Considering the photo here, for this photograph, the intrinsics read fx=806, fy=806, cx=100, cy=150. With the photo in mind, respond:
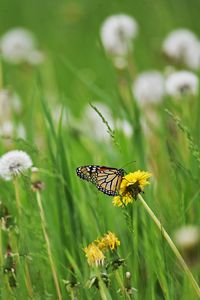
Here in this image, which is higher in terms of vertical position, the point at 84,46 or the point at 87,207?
the point at 84,46

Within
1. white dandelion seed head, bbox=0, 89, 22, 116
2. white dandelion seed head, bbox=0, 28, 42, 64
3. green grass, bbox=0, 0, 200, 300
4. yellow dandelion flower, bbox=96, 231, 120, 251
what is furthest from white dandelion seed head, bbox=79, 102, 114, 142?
yellow dandelion flower, bbox=96, 231, 120, 251

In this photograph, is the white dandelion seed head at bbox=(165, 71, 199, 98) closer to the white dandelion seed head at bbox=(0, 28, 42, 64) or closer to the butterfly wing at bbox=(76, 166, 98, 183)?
the butterfly wing at bbox=(76, 166, 98, 183)

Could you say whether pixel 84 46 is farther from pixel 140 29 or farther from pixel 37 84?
pixel 37 84

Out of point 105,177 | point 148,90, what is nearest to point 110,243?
point 105,177

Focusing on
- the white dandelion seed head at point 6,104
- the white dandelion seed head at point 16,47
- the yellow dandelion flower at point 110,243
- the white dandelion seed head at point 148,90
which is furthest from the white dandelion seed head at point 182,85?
the white dandelion seed head at point 16,47

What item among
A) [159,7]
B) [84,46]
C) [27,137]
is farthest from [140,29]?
[27,137]

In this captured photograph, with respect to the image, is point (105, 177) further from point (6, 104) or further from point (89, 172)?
point (6, 104)
